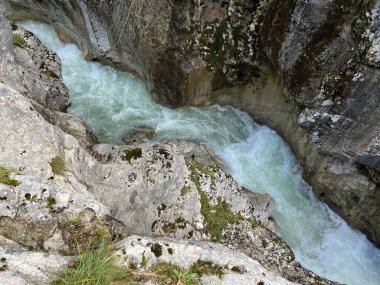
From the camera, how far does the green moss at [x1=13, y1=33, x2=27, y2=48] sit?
8195mm

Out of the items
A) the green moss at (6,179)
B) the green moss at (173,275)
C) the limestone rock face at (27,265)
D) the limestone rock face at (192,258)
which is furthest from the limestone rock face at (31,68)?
the green moss at (173,275)

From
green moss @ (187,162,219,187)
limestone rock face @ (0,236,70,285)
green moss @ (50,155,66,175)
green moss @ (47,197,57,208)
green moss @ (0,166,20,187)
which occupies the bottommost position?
limestone rock face @ (0,236,70,285)

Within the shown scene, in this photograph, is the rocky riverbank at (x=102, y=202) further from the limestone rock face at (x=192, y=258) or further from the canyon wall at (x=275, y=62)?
the canyon wall at (x=275, y=62)

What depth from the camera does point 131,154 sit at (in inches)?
250

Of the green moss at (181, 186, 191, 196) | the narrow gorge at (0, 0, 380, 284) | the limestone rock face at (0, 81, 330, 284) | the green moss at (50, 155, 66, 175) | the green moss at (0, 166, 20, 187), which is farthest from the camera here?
the green moss at (181, 186, 191, 196)

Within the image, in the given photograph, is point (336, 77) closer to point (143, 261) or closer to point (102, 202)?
point (102, 202)

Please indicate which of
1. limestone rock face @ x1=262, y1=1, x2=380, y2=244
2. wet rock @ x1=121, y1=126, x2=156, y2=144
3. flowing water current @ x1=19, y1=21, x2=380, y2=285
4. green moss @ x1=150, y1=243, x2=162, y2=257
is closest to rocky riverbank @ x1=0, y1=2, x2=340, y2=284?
green moss @ x1=150, y1=243, x2=162, y2=257

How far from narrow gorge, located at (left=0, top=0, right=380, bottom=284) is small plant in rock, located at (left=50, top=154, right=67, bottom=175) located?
1.3 inches

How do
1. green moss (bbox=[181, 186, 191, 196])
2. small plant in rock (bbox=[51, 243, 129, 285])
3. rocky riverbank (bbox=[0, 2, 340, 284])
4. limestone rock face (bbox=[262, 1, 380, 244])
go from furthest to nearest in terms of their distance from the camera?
limestone rock face (bbox=[262, 1, 380, 244])
green moss (bbox=[181, 186, 191, 196])
rocky riverbank (bbox=[0, 2, 340, 284])
small plant in rock (bbox=[51, 243, 129, 285])

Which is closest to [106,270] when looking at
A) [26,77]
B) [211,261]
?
[211,261]

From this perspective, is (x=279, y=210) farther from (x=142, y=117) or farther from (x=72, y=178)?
(x=72, y=178)

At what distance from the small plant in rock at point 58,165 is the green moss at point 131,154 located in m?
1.20

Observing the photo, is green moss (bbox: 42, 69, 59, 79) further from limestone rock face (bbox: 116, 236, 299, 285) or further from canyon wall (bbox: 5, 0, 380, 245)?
limestone rock face (bbox: 116, 236, 299, 285)

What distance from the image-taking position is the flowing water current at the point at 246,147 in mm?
8875
